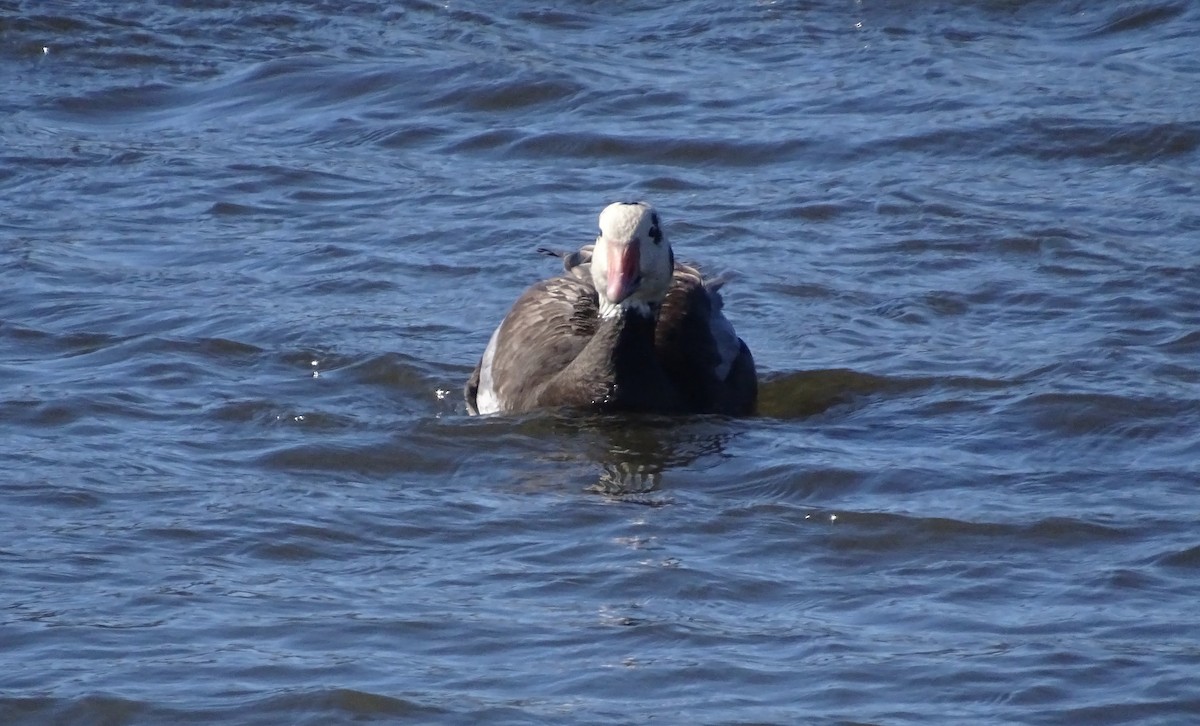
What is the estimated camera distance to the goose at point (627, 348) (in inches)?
344

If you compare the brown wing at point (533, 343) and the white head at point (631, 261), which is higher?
the white head at point (631, 261)

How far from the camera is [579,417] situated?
8.75 meters

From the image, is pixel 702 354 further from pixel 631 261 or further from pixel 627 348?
pixel 631 261

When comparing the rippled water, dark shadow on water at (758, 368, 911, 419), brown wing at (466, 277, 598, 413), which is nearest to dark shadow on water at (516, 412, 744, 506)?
the rippled water

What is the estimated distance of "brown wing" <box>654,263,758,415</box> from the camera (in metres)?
8.94

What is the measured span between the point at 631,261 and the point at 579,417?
2.16 ft

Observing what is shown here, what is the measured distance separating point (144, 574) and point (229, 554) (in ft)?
1.04

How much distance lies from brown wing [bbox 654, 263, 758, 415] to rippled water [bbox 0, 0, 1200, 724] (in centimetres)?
21

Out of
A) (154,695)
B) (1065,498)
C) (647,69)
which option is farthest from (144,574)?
(647,69)

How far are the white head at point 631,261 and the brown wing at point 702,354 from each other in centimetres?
29

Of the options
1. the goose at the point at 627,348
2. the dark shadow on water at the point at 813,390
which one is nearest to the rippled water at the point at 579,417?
the dark shadow on water at the point at 813,390

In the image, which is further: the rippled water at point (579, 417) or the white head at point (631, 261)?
the white head at point (631, 261)

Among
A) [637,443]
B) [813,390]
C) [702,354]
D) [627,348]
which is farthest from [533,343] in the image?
[813,390]

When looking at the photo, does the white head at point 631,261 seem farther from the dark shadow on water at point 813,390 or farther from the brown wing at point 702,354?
the dark shadow on water at point 813,390
